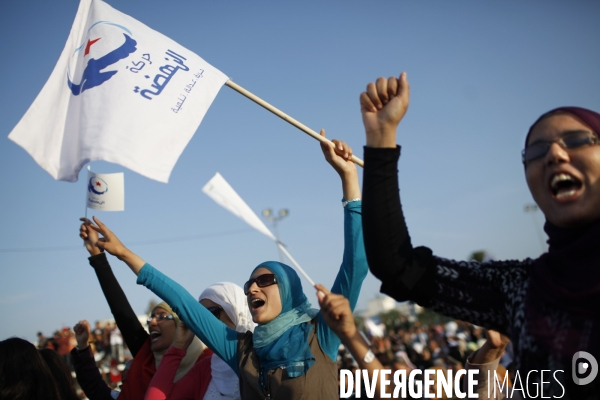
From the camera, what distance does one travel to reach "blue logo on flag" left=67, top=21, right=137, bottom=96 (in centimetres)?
351

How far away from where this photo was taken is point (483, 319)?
5.32 ft

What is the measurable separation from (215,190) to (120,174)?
140cm

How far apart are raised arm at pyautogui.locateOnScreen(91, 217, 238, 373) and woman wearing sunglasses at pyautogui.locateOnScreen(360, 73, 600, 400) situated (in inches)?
67.4

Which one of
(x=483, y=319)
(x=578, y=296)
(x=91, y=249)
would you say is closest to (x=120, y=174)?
(x=91, y=249)

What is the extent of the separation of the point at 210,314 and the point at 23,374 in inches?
40.7

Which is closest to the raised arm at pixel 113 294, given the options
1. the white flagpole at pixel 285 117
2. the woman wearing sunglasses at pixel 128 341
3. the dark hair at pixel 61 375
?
the woman wearing sunglasses at pixel 128 341

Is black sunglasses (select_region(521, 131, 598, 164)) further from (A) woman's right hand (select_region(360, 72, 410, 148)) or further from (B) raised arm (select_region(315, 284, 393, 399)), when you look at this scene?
(B) raised arm (select_region(315, 284, 393, 399))

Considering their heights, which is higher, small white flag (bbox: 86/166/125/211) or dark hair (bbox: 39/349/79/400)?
small white flag (bbox: 86/166/125/211)

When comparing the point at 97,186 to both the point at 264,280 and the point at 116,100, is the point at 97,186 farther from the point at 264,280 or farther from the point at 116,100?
the point at 264,280

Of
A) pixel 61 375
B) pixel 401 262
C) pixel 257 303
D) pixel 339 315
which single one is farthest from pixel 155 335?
pixel 401 262

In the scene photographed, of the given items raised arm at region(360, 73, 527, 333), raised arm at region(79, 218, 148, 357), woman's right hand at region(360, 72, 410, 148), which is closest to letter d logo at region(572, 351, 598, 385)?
raised arm at region(360, 73, 527, 333)

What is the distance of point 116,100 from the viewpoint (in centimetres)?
333

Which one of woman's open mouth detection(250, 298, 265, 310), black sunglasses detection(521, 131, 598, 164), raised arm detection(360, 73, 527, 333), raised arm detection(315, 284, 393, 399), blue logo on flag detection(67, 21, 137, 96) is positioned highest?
blue logo on flag detection(67, 21, 137, 96)

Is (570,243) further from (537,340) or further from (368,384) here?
(368,384)
